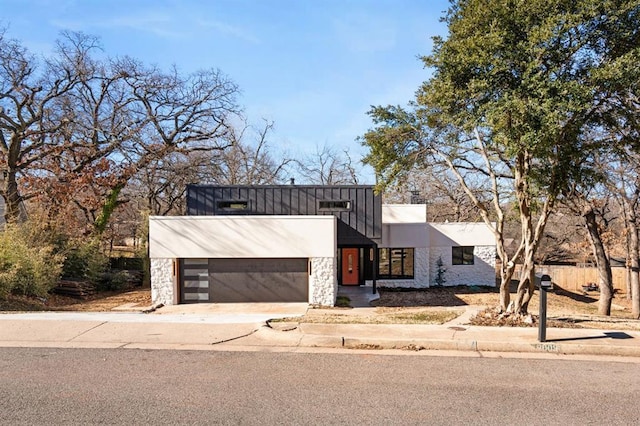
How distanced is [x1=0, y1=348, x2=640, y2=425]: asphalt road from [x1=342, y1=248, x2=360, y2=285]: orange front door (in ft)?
53.9

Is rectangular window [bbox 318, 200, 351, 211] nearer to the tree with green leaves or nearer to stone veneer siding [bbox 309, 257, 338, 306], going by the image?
stone veneer siding [bbox 309, 257, 338, 306]

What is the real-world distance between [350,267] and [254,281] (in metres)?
7.21

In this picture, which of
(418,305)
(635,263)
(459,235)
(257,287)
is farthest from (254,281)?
(635,263)

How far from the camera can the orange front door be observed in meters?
23.5

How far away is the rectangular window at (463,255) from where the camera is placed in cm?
2531

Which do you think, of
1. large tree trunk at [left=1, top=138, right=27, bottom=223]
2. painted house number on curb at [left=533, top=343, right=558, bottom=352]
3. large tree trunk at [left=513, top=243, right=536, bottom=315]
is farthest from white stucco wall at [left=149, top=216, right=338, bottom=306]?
painted house number on curb at [left=533, top=343, right=558, bottom=352]

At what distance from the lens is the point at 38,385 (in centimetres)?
556

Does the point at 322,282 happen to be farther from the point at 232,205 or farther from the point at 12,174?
the point at 12,174

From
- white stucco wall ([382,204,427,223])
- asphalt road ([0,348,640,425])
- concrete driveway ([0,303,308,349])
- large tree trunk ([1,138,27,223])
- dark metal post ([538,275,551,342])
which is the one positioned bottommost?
asphalt road ([0,348,640,425])

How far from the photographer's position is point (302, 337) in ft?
25.8

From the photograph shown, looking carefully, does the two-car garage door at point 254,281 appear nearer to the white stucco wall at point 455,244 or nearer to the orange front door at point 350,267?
the orange front door at point 350,267

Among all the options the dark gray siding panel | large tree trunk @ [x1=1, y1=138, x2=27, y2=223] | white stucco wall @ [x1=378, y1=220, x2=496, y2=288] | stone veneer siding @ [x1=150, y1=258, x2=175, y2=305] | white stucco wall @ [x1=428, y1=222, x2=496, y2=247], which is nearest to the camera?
stone veneer siding @ [x1=150, y1=258, x2=175, y2=305]

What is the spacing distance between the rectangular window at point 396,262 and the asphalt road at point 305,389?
1732 cm

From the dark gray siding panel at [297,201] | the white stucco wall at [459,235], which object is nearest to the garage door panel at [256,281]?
the dark gray siding panel at [297,201]
